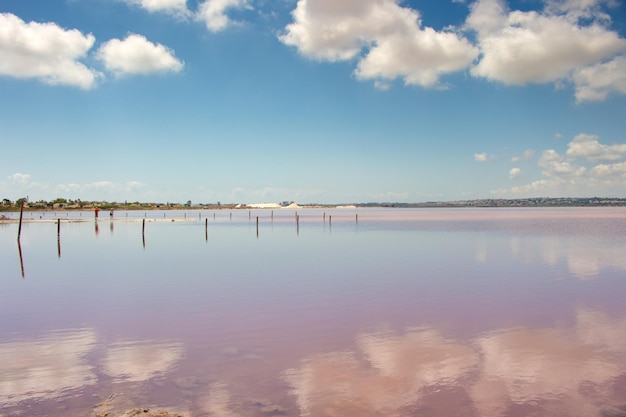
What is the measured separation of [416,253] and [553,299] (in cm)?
1759

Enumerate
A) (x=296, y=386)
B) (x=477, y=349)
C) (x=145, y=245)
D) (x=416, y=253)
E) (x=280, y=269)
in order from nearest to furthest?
(x=296, y=386) → (x=477, y=349) → (x=280, y=269) → (x=416, y=253) → (x=145, y=245)

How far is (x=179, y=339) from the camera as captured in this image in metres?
13.7

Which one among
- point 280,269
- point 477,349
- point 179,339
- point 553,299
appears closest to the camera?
point 477,349

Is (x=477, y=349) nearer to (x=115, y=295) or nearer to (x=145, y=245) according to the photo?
(x=115, y=295)

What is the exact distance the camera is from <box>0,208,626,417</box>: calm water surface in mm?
9180

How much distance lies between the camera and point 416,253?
120 feet

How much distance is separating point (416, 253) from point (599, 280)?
575 inches

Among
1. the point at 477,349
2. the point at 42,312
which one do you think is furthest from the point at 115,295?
the point at 477,349

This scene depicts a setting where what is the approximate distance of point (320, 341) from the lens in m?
13.3

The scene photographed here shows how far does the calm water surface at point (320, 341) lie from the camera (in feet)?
30.1

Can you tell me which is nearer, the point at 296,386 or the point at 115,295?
the point at 296,386

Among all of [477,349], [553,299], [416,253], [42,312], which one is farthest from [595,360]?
[416,253]

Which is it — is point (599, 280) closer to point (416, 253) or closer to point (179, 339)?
point (416, 253)

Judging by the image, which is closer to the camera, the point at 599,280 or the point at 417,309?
the point at 417,309
